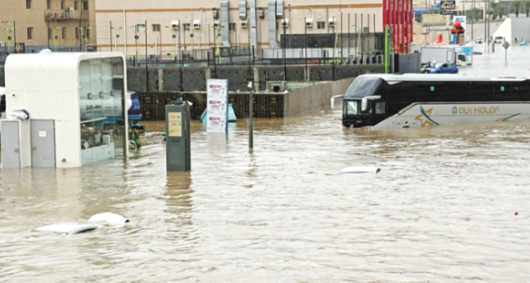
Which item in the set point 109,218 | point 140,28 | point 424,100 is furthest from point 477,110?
point 140,28

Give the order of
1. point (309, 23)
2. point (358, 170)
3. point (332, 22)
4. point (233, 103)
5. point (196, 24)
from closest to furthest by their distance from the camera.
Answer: point (358, 170), point (233, 103), point (332, 22), point (309, 23), point (196, 24)

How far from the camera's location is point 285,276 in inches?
488

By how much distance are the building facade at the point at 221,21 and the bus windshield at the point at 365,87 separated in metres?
38.4

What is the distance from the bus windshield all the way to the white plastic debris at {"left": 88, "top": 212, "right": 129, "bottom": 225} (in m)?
25.6

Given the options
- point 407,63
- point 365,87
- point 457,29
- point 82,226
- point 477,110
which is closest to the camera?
point 82,226

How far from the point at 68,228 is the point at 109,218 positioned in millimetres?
1243

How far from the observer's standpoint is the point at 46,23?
87562mm

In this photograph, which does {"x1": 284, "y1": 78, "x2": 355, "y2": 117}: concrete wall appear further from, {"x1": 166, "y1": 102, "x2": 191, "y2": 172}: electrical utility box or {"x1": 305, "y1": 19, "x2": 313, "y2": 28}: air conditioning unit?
{"x1": 166, "y1": 102, "x2": 191, "y2": 172}: electrical utility box

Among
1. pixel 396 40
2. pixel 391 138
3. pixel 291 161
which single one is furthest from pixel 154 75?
pixel 291 161

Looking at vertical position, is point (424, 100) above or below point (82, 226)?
above

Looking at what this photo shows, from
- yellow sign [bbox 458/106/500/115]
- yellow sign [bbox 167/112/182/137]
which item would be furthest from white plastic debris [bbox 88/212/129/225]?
yellow sign [bbox 458/106/500/115]

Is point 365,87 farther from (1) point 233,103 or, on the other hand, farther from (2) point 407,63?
(2) point 407,63

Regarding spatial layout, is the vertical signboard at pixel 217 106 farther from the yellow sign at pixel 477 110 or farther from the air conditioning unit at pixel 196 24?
the air conditioning unit at pixel 196 24

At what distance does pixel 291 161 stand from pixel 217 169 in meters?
3.17
